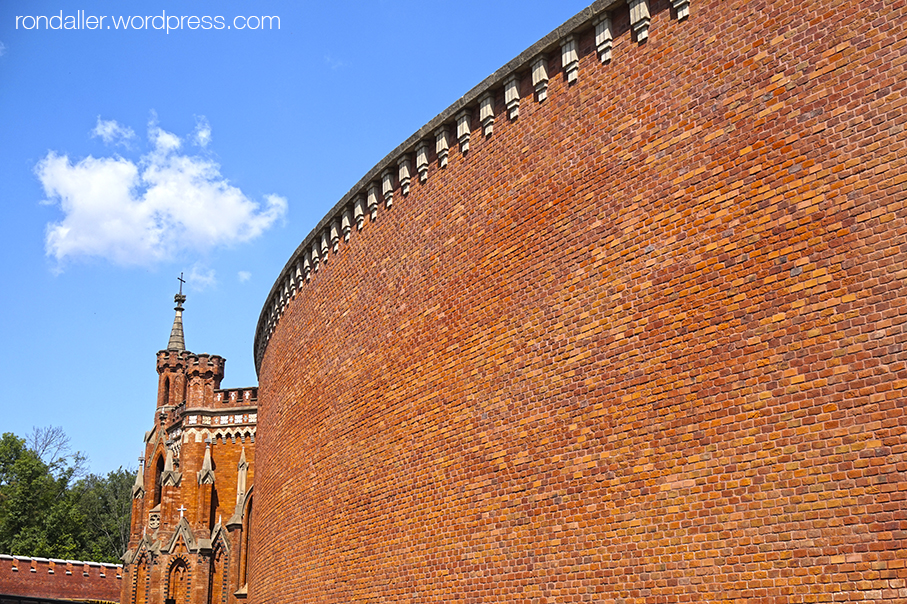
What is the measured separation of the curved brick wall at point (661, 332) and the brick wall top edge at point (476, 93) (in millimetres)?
59

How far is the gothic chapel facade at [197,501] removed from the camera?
122ft

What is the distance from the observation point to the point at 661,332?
10992 millimetres

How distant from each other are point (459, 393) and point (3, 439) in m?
55.9

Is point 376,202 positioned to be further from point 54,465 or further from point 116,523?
point 116,523

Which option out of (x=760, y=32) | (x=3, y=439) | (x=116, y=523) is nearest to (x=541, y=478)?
(x=760, y=32)

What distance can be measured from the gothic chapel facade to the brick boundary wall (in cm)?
582

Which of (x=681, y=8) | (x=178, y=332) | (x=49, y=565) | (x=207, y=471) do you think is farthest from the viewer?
(x=178, y=332)

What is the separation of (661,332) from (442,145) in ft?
19.5

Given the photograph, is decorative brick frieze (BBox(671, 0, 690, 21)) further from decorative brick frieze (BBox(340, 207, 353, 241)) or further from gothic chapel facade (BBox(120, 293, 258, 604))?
gothic chapel facade (BBox(120, 293, 258, 604))

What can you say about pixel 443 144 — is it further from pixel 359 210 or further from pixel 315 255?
pixel 315 255

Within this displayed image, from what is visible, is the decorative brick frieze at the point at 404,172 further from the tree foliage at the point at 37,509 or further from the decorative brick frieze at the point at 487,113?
the tree foliage at the point at 37,509

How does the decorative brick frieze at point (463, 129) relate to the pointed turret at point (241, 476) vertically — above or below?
below

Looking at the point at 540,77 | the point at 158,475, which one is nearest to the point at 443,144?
the point at 540,77

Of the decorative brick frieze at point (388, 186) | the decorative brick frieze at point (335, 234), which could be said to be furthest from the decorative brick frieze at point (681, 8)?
the decorative brick frieze at point (335, 234)
